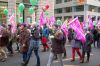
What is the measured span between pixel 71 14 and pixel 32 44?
62.0m

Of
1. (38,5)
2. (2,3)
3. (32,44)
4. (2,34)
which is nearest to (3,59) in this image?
(2,34)

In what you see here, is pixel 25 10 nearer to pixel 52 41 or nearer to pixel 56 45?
pixel 52 41

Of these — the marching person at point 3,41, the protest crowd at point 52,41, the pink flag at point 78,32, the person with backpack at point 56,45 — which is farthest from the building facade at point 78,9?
the person with backpack at point 56,45

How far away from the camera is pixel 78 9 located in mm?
69875

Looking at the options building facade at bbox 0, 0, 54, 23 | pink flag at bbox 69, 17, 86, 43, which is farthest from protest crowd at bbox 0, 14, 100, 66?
building facade at bbox 0, 0, 54, 23

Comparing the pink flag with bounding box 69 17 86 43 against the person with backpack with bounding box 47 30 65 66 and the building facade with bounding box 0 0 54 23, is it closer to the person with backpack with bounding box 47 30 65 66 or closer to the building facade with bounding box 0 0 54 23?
the person with backpack with bounding box 47 30 65 66

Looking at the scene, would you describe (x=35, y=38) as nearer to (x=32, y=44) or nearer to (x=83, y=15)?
(x=32, y=44)

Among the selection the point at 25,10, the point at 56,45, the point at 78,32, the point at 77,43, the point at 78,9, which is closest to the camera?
the point at 56,45

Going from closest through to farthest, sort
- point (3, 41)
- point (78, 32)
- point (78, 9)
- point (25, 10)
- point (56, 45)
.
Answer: point (56, 45) < point (78, 32) < point (3, 41) < point (25, 10) < point (78, 9)

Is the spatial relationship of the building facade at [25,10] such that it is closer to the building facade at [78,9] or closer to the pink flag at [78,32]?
the pink flag at [78,32]

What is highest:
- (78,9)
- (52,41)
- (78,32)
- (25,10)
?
(78,9)

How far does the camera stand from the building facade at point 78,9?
67375 mm

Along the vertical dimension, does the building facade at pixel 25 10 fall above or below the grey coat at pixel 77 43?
above

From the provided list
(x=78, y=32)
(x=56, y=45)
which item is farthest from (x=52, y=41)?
(x=78, y=32)
